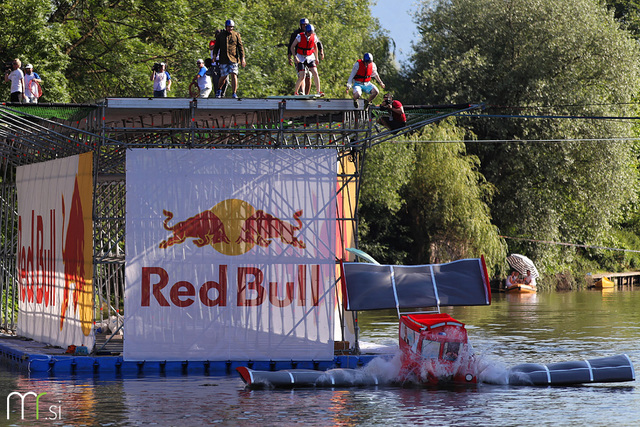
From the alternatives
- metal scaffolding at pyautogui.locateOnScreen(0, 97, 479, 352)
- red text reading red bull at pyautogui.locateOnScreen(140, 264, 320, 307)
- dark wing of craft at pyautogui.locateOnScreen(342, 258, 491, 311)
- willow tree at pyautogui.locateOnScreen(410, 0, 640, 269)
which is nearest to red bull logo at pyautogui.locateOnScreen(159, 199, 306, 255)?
red text reading red bull at pyautogui.locateOnScreen(140, 264, 320, 307)

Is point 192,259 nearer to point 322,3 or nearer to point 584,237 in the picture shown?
point 584,237

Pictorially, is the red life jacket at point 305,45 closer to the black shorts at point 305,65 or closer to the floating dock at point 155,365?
the black shorts at point 305,65

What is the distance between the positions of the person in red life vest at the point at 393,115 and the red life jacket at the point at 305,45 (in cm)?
226

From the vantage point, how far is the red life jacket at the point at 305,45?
23.2 metres

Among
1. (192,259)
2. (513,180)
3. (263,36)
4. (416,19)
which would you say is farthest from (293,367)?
(416,19)

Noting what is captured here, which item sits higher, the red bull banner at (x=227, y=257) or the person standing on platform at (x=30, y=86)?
the person standing on platform at (x=30, y=86)

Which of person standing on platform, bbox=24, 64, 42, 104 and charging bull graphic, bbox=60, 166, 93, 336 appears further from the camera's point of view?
person standing on platform, bbox=24, 64, 42, 104

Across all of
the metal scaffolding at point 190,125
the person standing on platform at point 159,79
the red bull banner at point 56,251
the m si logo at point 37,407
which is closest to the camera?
the m si logo at point 37,407

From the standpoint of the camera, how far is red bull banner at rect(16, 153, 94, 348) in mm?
22438

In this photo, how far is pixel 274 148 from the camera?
72.7 feet

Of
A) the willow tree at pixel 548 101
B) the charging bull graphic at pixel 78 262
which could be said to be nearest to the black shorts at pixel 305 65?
the charging bull graphic at pixel 78 262

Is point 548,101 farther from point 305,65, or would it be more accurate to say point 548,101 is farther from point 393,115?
point 393,115

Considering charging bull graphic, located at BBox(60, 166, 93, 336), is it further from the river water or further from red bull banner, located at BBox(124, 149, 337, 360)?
the river water

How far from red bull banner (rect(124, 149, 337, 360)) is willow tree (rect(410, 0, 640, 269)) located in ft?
94.3
